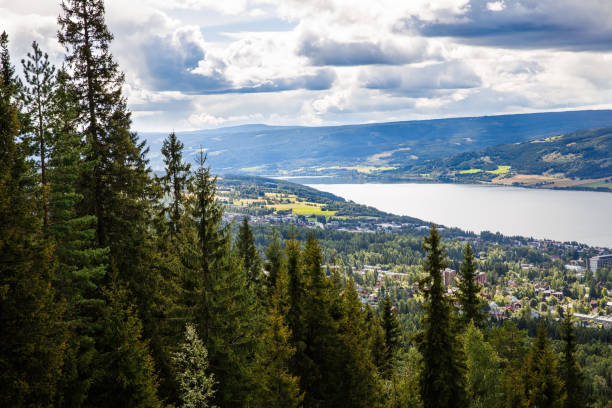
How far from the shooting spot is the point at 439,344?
→ 25328mm

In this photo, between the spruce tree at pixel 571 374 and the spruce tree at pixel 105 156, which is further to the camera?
the spruce tree at pixel 571 374

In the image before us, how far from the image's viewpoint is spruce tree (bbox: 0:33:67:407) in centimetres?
1483

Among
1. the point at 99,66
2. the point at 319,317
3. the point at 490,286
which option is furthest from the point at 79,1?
the point at 490,286

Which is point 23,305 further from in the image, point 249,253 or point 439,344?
point 249,253

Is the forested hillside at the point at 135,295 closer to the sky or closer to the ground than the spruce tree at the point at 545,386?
closer to the sky

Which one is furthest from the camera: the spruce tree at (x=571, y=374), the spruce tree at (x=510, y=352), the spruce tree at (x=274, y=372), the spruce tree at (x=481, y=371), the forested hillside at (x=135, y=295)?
the spruce tree at (x=481, y=371)

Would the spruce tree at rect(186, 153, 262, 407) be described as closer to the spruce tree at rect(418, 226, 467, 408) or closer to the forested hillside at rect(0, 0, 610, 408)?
the forested hillside at rect(0, 0, 610, 408)

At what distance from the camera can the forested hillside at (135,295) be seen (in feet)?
52.4

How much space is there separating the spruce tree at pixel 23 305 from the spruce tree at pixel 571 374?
101ft

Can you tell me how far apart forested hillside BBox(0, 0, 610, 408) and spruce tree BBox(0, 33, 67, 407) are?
0.14 feet

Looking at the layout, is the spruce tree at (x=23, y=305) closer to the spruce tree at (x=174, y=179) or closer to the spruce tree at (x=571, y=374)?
the spruce tree at (x=174, y=179)

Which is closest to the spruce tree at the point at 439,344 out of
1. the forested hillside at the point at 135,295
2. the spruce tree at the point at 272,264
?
the forested hillside at the point at 135,295

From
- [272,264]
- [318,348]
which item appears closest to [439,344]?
[318,348]

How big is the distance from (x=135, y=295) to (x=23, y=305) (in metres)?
8.15
